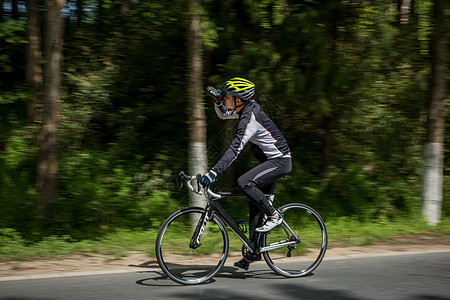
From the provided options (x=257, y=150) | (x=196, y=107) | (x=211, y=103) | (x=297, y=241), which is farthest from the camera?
(x=211, y=103)

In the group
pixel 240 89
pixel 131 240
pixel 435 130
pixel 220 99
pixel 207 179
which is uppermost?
pixel 240 89

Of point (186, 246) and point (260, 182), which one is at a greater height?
point (260, 182)

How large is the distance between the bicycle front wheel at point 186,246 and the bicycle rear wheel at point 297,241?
2.02 ft

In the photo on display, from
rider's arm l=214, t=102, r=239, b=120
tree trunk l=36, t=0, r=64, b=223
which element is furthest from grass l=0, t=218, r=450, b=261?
rider's arm l=214, t=102, r=239, b=120

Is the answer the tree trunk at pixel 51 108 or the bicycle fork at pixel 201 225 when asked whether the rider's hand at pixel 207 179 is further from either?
the tree trunk at pixel 51 108

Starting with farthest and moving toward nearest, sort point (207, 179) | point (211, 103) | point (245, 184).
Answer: point (211, 103) → point (245, 184) → point (207, 179)

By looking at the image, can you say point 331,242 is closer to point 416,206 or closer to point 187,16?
point 416,206

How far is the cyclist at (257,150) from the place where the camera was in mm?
5518

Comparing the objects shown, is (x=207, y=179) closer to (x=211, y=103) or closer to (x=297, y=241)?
(x=297, y=241)

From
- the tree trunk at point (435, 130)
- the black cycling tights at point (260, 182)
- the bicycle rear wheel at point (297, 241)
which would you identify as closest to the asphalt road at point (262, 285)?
the bicycle rear wheel at point (297, 241)

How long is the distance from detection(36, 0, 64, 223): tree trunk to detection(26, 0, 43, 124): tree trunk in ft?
8.40

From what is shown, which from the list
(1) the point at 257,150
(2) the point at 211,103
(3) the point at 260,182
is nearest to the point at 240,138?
(1) the point at 257,150

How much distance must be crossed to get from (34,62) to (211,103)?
4.10 metres

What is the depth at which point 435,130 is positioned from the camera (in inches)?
372
